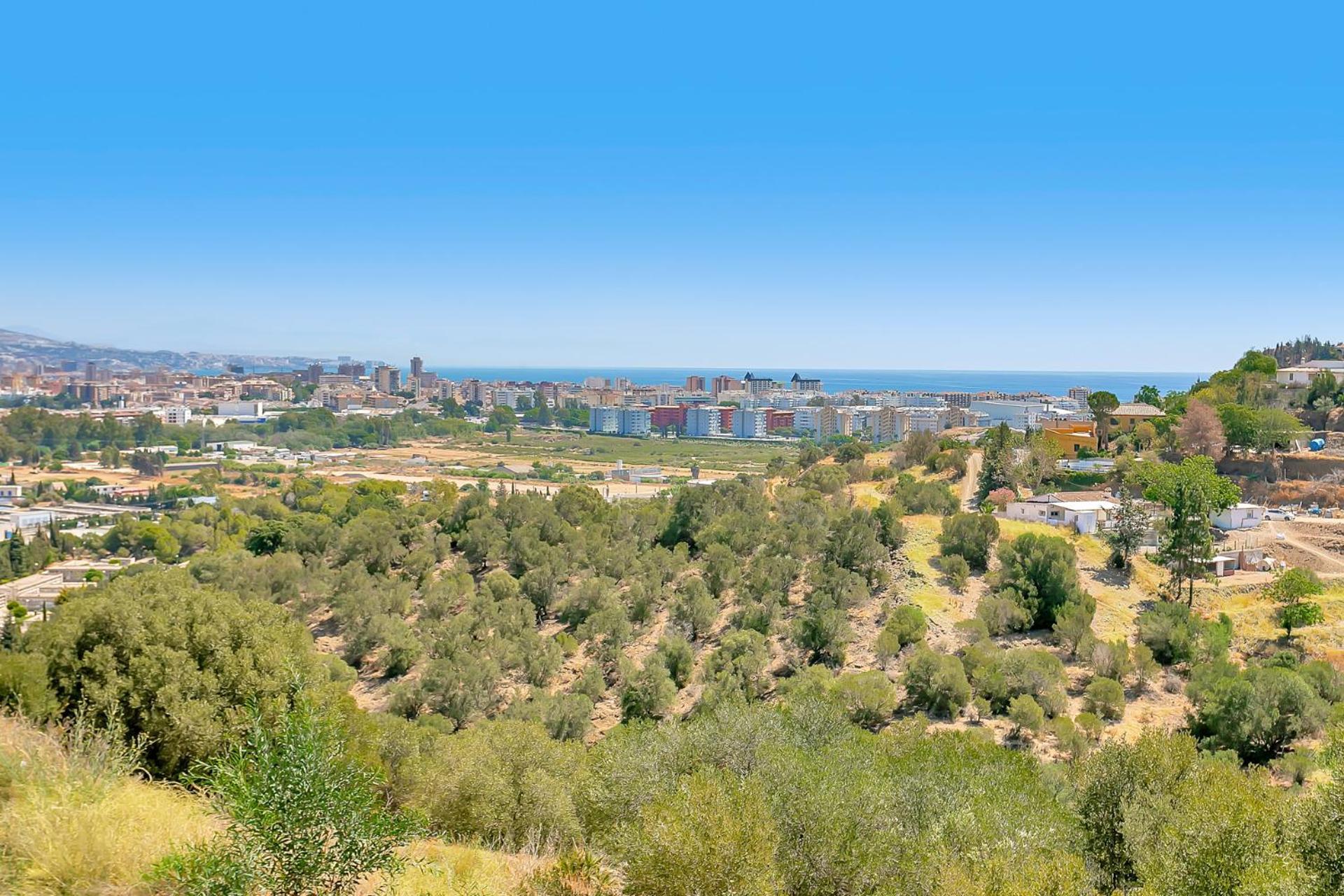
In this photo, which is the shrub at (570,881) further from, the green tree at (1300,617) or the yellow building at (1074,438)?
the yellow building at (1074,438)

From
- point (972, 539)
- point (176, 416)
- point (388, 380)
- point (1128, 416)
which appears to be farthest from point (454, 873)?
point (388, 380)

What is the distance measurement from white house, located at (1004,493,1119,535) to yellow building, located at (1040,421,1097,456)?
30.5ft

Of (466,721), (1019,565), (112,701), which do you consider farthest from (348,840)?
(1019,565)

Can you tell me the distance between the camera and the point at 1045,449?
30000mm

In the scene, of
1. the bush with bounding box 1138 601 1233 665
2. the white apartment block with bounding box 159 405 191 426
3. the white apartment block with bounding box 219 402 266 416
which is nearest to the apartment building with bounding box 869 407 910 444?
the bush with bounding box 1138 601 1233 665

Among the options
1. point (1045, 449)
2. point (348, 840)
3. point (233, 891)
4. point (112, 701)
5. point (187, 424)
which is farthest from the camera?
point (187, 424)

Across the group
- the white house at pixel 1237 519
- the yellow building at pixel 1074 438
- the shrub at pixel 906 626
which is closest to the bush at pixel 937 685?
the shrub at pixel 906 626

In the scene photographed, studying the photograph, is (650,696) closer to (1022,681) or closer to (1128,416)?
(1022,681)

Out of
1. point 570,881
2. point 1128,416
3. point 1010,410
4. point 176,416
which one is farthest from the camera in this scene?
point 176,416

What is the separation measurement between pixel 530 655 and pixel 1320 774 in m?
14.0

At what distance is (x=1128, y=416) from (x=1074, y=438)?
2314 mm

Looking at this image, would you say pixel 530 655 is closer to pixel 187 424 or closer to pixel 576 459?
pixel 576 459

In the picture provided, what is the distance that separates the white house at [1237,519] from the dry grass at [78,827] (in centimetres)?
2627

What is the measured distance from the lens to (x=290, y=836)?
169 inches
